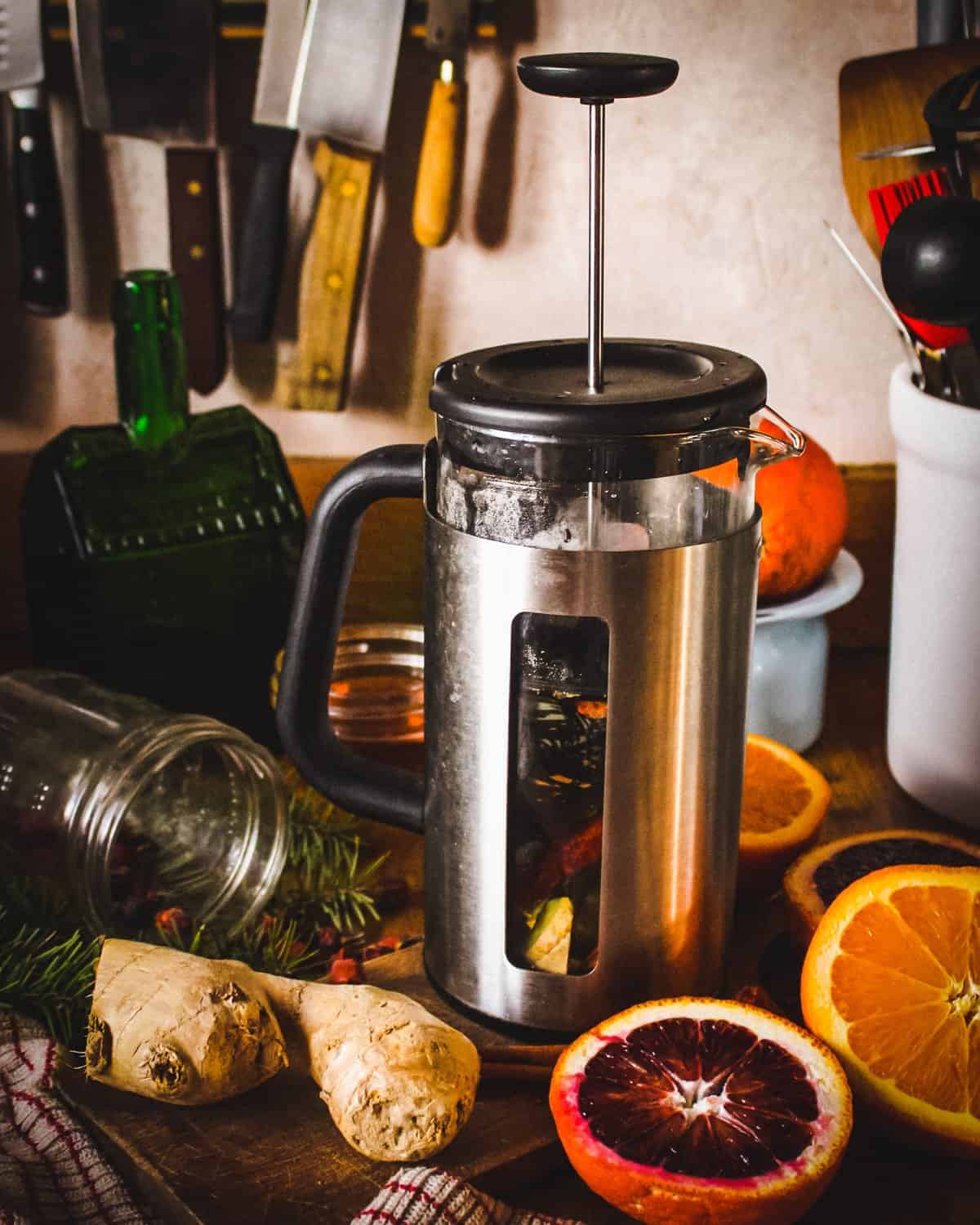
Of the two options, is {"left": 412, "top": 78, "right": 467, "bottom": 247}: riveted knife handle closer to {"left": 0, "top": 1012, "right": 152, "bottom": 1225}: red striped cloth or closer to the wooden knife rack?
the wooden knife rack

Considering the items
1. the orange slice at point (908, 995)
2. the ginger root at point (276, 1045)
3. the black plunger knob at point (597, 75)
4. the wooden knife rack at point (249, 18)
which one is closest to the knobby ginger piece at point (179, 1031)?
the ginger root at point (276, 1045)

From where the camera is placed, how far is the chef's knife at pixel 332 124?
95 cm

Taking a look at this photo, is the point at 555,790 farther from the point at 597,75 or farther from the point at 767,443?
the point at 597,75

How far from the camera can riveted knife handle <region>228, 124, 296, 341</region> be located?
0.98 meters

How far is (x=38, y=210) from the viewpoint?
1.00 meters

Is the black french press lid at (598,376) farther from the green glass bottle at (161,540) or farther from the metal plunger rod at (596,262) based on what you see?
the green glass bottle at (161,540)

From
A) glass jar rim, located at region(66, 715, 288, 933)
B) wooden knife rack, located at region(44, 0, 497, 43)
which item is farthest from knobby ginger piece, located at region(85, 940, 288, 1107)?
wooden knife rack, located at region(44, 0, 497, 43)

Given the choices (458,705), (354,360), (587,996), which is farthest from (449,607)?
(354,360)

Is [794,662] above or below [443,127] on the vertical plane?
below

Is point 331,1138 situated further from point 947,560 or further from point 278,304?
point 278,304

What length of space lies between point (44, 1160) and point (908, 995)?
36 centimetres

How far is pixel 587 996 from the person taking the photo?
624mm

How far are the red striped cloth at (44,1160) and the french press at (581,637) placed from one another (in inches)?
6.7

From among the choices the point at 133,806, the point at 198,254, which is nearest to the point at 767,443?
the point at 133,806
